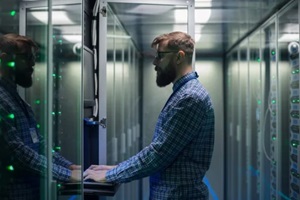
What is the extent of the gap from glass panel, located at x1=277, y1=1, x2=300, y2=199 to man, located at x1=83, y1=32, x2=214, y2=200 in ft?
5.36

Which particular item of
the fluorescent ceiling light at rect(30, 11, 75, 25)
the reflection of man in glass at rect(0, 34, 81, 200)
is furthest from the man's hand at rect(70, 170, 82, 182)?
the fluorescent ceiling light at rect(30, 11, 75, 25)

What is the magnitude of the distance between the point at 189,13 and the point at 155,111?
1.74 m

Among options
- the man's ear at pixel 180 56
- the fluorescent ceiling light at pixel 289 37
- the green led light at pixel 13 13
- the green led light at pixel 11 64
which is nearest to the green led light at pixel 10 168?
the green led light at pixel 11 64

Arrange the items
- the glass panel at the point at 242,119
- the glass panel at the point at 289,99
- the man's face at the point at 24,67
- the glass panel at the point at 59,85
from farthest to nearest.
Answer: the glass panel at the point at 242,119
the glass panel at the point at 289,99
the glass panel at the point at 59,85
the man's face at the point at 24,67

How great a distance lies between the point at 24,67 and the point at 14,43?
12 centimetres

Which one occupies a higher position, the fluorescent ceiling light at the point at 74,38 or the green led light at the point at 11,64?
the fluorescent ceiling light at the point at 74,38

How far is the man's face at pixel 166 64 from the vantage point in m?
2.30

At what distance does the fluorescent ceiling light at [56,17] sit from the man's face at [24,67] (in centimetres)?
15

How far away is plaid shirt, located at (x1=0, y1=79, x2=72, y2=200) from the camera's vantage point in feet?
3.55

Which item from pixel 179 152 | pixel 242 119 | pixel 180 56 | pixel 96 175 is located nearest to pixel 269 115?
pixel 242 119

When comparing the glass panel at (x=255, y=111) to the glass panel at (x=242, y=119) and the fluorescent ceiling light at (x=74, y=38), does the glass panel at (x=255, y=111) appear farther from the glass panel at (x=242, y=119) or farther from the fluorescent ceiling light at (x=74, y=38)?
the fluorescent ceiling light at (x=74, y=38)

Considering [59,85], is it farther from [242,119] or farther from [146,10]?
[242,119]

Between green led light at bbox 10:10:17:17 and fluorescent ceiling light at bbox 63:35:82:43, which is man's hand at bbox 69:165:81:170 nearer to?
fluorescent ceiling light at bbox 63:35:82:43

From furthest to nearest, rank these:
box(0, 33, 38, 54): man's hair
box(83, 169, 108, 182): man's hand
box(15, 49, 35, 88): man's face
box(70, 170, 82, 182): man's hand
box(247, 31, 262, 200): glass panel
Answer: box(247, 31, 262, 200): glass panel, box(83, 169, 108, 182): man's hand, box(70, 170, 82, 182): man's hand, box(15, 49, 35, 88): man's face, box(0, 33, 38, 54): man's hair
